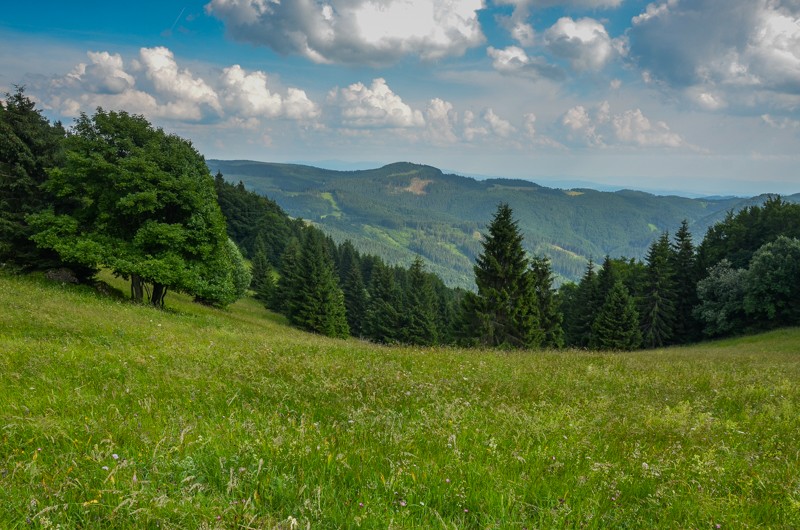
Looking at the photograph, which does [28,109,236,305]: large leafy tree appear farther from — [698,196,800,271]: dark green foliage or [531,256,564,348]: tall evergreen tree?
[698,196,800,271]: dark green foliage

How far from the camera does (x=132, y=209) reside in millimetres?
26078

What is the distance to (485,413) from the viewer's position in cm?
574

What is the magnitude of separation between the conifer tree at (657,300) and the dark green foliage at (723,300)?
3.39m

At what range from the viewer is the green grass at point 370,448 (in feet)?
9.76

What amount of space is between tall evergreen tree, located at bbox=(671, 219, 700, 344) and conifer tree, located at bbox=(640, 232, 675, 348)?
8.64 ft

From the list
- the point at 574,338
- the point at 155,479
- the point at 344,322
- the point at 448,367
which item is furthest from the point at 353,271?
the point at 155,479

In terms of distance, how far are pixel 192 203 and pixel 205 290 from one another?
19.7 ft

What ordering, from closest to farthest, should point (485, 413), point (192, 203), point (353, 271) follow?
point (485, 413) < point (192, 203) < point (353, 271)

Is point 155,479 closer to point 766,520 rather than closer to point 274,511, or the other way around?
point 274,511

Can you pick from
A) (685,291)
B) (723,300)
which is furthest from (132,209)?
(685,291)

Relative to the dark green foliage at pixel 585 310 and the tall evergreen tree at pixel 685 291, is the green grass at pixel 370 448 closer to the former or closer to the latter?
the dark green foliage at pixel 585 310

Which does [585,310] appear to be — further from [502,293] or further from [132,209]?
[132,209]

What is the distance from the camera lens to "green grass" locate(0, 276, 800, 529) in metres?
2.97

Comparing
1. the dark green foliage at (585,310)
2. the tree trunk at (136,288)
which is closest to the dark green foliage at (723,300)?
the dark green foliage at (585,310)
